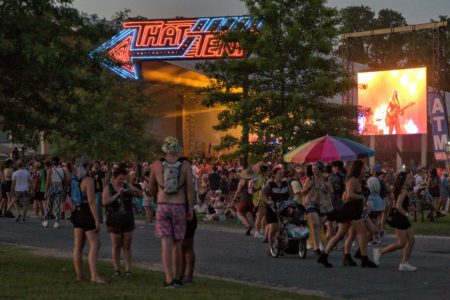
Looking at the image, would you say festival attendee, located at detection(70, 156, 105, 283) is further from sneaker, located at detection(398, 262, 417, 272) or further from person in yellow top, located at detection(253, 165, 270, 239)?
person in yellow top, located at detection(253, 165, 270, 239)

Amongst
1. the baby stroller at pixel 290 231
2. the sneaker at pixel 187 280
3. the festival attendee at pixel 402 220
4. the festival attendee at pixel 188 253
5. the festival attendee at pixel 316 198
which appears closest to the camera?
the festival attendee at pixel 188 253

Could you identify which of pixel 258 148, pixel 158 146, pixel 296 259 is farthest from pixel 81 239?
pixel 158 146

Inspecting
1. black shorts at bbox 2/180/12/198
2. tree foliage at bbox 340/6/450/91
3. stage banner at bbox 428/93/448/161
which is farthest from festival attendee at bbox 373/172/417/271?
tree foliage at bbox 340/6/450/91

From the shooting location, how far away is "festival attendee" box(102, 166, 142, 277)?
12.0 metres

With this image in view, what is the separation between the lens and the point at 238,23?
100ft

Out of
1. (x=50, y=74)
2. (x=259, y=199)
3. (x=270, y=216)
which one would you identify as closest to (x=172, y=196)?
(x=50, y=74)

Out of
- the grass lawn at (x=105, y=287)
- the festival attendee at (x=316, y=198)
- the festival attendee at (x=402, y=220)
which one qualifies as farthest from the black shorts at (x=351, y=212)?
the grass lawn at (x=105, y=287)

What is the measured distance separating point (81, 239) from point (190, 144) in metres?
42.9

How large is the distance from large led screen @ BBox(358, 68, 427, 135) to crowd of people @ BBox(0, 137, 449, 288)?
935 inches

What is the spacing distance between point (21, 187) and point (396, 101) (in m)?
32.9

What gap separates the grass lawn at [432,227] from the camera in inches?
870

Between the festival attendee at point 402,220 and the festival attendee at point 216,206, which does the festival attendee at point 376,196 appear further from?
the festival attendee at point 216,206

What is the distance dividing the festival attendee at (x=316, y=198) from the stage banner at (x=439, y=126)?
2128 cm

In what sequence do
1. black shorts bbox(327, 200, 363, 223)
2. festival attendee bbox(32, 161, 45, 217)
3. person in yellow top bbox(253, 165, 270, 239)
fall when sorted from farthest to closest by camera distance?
festival attendee bbox(32, 161, 45, 217)
person in yellow top bbox(253, 165, 270, 239)
black shorts bbox(327, 200, 363, 223)
